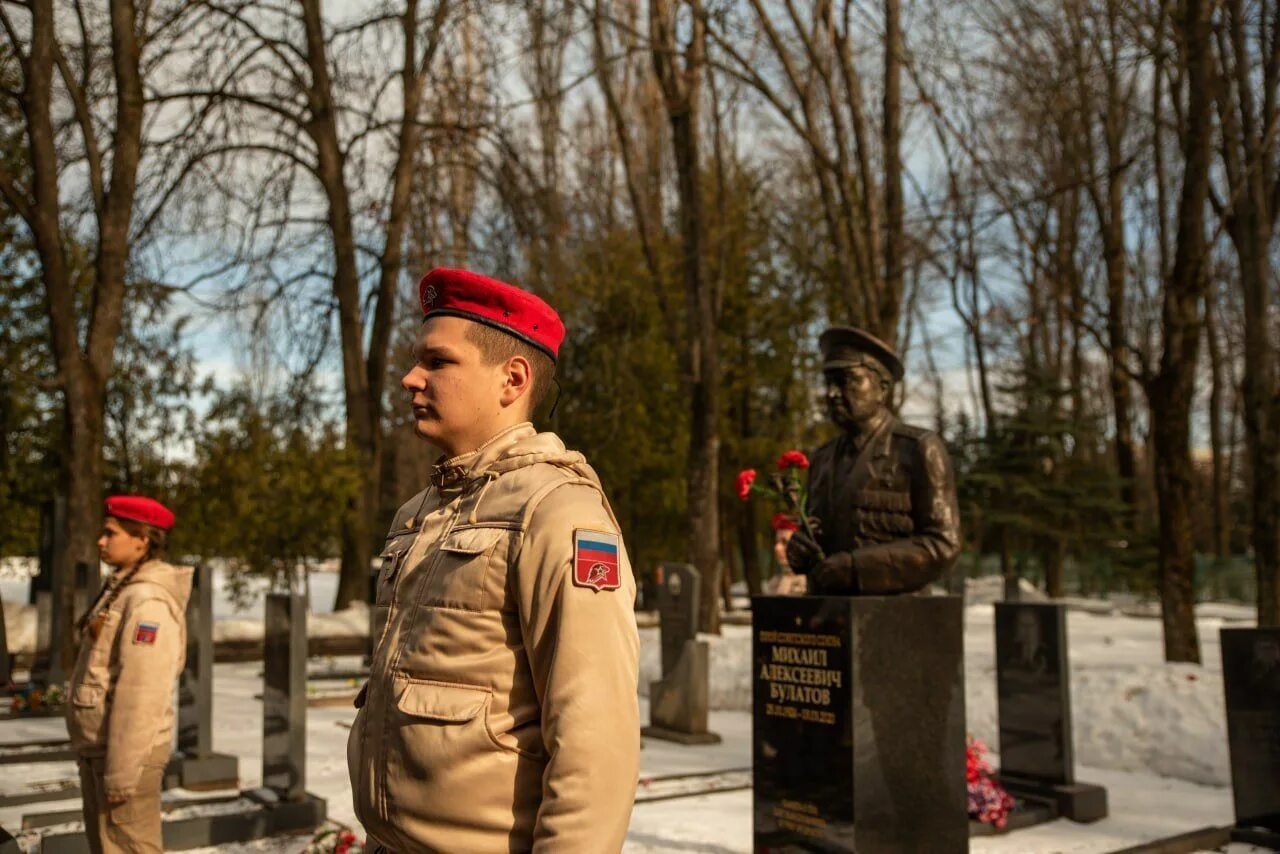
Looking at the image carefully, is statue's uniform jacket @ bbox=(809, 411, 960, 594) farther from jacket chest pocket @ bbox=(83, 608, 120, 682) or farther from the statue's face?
jacket chest pocket @ bbox=(83, 608, 120, 682)

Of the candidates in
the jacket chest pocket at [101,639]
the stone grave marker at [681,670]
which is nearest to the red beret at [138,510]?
the jacket chest pocket at [101,639]

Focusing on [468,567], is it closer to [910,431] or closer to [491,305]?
[491,305]

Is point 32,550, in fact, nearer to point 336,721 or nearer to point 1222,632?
point 336,721

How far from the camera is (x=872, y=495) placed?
6621 millimetres

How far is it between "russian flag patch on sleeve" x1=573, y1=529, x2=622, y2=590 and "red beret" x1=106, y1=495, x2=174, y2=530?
146 inches

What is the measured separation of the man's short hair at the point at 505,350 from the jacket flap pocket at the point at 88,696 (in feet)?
11.5

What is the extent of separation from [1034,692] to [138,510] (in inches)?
253

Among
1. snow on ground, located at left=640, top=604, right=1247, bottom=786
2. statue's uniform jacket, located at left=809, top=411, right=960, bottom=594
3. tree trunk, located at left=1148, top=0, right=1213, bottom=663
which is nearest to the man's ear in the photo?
statue's uniform jacket, located at left=809, top=411, right=960, bottom=594

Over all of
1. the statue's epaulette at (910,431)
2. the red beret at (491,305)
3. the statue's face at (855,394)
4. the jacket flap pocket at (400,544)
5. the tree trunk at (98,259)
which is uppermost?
the tree trunk at (98,259)

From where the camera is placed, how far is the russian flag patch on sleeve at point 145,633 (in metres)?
5.26

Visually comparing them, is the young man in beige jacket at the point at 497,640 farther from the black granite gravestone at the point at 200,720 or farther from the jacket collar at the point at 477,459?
the black granite gravestone at the point at 200,720

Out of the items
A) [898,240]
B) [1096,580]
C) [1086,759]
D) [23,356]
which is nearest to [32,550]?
[23,356]

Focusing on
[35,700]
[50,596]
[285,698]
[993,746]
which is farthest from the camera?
[50,596]

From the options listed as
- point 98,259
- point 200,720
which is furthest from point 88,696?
point 98,259
